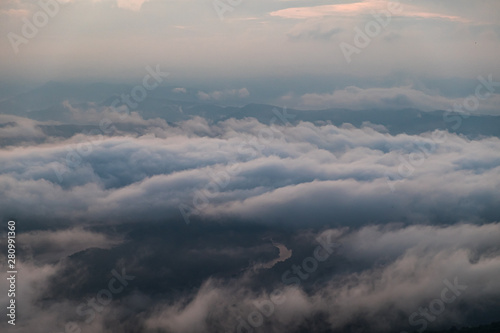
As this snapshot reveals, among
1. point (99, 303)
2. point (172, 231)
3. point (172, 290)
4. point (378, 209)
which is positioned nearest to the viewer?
point (99, 303)

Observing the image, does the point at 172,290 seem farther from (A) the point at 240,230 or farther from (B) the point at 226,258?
(A) the point at 240,230

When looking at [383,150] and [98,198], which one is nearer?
[98,198]

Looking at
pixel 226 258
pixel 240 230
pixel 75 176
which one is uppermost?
pixel 75 176

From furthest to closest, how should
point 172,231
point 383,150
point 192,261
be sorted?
point 383,150
point 172,231
point 192,261

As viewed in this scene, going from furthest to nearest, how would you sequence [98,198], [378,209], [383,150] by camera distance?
[383,150], [98,198], [378,209]

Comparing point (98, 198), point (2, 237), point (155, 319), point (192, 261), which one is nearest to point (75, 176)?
point (98, 198)

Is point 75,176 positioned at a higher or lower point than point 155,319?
higher

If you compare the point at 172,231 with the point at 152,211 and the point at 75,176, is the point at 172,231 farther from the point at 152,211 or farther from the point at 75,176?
the point at 75,176

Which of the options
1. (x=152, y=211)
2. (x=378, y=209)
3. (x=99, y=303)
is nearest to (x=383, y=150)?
(x=378, y=209)

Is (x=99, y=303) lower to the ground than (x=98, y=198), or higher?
lower
